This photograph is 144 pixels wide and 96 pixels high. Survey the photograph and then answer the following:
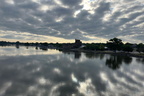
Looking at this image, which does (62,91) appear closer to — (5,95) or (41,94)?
(41,94)

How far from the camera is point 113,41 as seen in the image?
93.2m

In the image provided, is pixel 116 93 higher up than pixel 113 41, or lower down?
lower down

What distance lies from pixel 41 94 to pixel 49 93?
1068 millimetres

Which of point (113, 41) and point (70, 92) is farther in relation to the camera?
point (113, 41)

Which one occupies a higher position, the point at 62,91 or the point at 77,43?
the point at 77,43

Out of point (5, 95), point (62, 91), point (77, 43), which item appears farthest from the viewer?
point (77, 43)

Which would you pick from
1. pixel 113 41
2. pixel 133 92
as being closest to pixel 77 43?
pixel 113 41

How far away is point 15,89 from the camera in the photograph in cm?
1414

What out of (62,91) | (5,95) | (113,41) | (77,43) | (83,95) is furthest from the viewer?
(77,43)

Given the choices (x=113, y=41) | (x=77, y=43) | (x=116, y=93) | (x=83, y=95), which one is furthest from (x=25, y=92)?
(x=77, y=43)

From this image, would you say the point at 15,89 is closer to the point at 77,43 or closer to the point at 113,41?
the point at 113,41

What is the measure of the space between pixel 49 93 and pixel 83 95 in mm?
4740

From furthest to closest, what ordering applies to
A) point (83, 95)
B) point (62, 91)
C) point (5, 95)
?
1. point (62, 91)
2. point (83, 95)
3. point (5, 95)

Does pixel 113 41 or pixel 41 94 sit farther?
pixel 113 41
